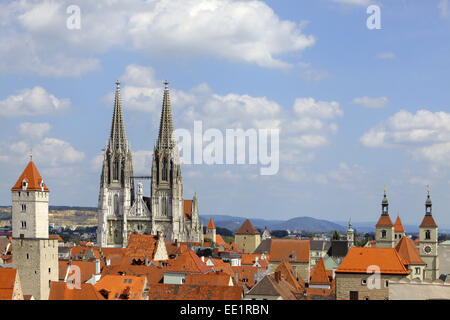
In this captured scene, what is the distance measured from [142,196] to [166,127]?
13963 millimetres

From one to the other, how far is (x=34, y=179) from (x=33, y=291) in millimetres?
9779

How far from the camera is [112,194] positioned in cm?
13250

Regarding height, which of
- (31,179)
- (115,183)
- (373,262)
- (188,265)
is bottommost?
(188,265)

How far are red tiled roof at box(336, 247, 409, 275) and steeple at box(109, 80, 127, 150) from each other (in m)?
85.9

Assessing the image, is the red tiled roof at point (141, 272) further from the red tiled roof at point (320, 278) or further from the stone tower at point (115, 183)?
the stone tower at point (115, 183)

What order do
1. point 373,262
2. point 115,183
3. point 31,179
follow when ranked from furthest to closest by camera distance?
point 115,183, point 31,179, point 373,262

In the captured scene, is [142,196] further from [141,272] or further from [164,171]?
[141,272]

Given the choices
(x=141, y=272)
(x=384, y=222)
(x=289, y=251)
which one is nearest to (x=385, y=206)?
(x=384, y=222)

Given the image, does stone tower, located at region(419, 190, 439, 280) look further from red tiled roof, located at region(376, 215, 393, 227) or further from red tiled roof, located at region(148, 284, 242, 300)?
red tiled roof, located at region(148, 284, 242, 300)

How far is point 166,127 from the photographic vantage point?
429ft

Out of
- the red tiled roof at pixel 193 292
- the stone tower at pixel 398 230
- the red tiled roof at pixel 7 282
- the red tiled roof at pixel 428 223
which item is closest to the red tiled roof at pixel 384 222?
the red tiled roof at pixel 428 223

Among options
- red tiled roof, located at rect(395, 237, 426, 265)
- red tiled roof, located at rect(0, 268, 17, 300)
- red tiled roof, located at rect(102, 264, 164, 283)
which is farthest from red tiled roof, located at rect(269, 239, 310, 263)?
red tiled roof, located at rect(0, 268, 17, 300)
